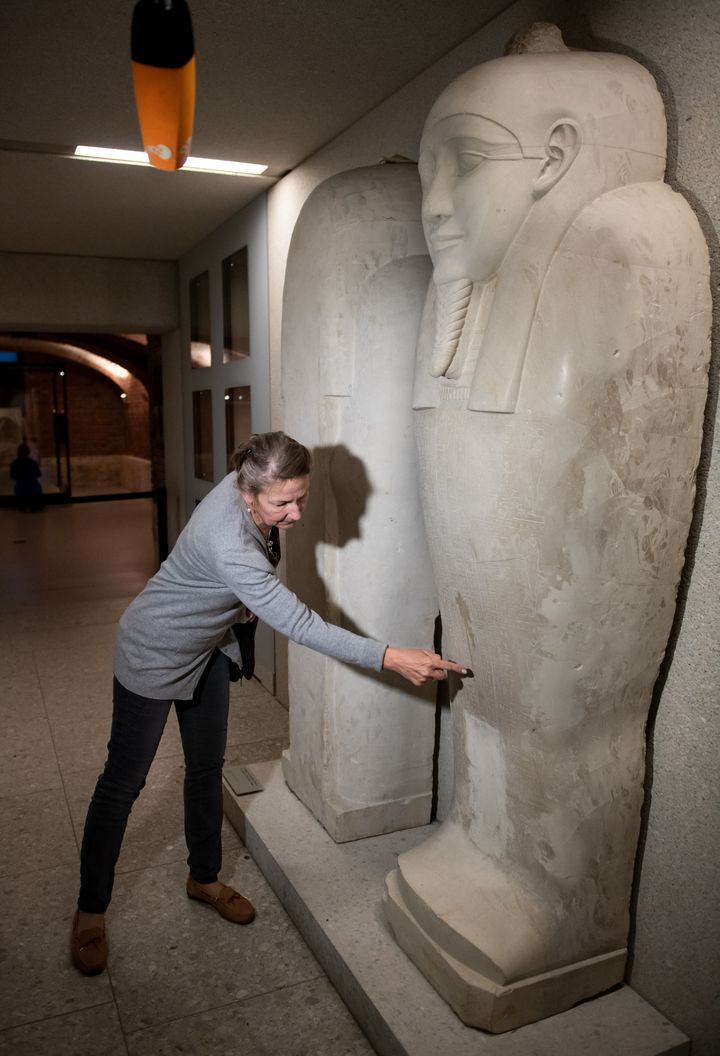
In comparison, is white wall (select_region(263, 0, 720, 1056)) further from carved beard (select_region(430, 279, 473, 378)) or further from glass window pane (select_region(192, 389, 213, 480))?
glass window pane (select_region(192, 389, 213, 480))

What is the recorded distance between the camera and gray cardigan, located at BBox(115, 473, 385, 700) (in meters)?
2.24

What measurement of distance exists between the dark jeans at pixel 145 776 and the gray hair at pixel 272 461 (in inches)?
27.0

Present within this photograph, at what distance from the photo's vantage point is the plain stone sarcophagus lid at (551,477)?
1.85 metres

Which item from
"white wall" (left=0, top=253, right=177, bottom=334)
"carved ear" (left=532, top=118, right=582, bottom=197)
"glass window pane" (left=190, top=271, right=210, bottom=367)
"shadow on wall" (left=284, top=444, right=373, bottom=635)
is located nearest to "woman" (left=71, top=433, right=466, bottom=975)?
"shadow on wall" (left=284, top=444, right=373, bottom=635)

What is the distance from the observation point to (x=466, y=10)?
2500 mm

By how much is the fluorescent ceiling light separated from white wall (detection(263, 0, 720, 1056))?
6.52 ft

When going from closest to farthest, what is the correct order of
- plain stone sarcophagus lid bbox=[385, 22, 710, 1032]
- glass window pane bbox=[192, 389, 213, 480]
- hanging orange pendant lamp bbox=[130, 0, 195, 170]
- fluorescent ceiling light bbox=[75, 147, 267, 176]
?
hanging orange pendant lamp bbox=[130, 0, 195, 170]
plain stone sarcophagus lid bbox=[385, 22, 710, 1032]
fluorescent ceiling light bbox=[75, 147, 267, 176]
glass window pane bbox=[192, 389, 213, 480]

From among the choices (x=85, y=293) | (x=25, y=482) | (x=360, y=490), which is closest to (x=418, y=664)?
(x=360, y=490)

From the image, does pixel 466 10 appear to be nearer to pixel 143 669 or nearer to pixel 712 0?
pixel 712 0

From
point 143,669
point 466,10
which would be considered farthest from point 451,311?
point 143,669

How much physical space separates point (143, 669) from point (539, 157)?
1.69 metres

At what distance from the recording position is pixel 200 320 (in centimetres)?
602

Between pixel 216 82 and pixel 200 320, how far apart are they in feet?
10.0

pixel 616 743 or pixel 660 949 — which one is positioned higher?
pixel 616 743
